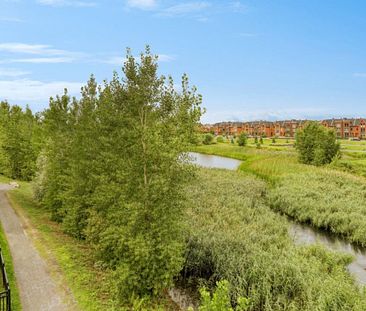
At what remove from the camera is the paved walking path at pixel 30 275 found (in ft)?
43.1

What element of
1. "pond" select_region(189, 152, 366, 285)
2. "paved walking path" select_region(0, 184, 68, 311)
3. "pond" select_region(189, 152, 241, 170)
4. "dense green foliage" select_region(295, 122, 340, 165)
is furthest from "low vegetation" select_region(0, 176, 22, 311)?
"dense green foliage" select_region(295, 122, 340, 165)

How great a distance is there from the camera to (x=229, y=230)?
21562mm

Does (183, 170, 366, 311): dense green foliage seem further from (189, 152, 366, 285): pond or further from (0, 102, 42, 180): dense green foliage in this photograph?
(0, 102, 42, 180): dense green foliage

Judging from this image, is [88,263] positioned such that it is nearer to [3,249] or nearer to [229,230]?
[3,249]

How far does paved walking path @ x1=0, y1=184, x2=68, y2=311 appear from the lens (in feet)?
43.1

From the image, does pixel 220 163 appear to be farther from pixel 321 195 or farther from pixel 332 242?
pixel 332 242

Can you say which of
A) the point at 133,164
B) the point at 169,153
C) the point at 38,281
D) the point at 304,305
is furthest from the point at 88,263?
the point at 304,305

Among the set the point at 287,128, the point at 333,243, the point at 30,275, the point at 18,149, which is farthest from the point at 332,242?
the point at 287,128

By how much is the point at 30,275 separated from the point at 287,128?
15010 cm

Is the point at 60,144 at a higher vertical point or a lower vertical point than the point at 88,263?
higher

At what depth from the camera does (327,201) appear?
99.1ft

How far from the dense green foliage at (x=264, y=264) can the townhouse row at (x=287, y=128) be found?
9558 cm

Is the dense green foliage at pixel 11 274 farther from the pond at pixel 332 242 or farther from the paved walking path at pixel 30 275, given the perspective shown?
the pond at pixel 332 242

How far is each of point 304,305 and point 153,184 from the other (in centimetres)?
776
